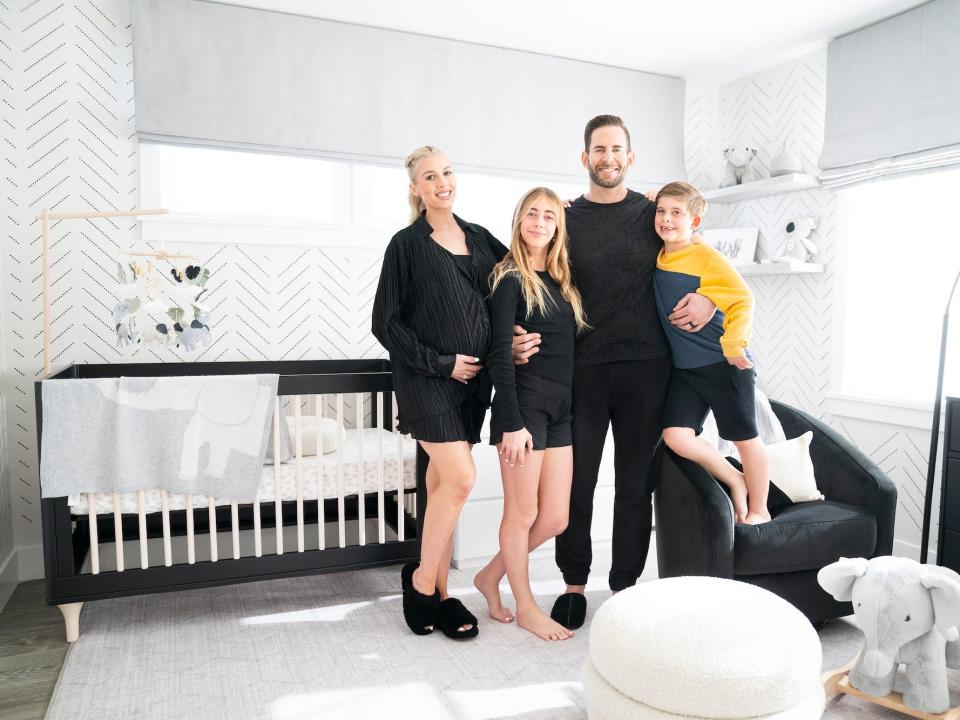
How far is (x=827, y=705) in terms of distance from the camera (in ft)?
6.10

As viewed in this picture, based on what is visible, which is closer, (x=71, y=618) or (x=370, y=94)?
(x=71, y=618)

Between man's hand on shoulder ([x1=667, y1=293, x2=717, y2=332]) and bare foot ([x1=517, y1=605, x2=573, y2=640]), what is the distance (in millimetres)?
965

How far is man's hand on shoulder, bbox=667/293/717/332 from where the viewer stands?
211 centimetres

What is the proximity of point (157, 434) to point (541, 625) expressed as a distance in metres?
1.29

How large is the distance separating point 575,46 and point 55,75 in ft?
7.02

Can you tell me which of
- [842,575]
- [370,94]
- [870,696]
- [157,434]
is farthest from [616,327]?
[370,94]

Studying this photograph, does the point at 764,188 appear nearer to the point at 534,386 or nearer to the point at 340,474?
the point at 534,386

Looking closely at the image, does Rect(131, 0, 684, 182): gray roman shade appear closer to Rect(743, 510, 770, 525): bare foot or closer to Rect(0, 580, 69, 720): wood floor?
Rect(0, 580, 69, 720): wood floor

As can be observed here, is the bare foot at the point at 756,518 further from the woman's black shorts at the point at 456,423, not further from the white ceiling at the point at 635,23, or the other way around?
the white ceiling at the point at 635,23

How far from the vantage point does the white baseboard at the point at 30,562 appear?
276 centimetres

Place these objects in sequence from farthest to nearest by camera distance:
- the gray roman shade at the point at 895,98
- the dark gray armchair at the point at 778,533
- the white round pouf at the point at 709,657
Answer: the gray roman shade at the point at 895,98, the dark gray armchair at the point at 778,533, the white round pouf at the point at 709,657

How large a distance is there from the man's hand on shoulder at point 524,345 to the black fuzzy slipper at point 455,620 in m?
0.78

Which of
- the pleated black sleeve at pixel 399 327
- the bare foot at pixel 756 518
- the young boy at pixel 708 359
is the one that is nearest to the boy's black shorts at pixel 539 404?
the pleated black sleeve at pixel 399 327

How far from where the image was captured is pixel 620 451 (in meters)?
2.28
